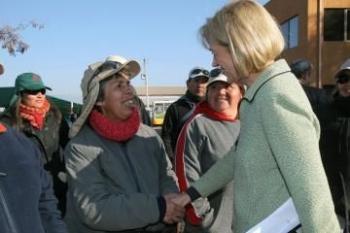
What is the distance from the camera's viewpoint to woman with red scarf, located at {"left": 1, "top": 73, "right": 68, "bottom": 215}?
439cm

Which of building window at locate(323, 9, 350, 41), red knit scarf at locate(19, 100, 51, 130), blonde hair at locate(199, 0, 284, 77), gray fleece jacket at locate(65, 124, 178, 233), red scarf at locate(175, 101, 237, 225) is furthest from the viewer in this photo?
building window at locate(323, 9, 350, 41)

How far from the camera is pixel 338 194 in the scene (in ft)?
13.8

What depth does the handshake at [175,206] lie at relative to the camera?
265 centimetres

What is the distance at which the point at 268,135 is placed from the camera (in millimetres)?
1930

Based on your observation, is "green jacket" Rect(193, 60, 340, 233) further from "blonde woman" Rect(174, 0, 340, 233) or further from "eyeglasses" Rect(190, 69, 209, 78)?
"eyeglasses" Rect(190, 69, 209, 78)

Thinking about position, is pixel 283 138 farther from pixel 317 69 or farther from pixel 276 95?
pixel 317 69

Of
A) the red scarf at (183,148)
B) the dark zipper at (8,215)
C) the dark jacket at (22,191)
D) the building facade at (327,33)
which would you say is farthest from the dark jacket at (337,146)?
the building facade at (327,33)

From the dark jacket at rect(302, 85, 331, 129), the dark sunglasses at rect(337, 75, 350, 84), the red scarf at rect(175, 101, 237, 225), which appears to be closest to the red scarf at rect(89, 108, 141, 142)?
the red scarf at rect(175, 101, 237, 225)

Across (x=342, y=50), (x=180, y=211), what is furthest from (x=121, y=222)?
(x=342, y=50)

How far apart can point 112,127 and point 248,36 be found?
1043 millimetres

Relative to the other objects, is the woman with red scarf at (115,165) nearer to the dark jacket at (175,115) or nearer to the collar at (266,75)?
the collar at (266,75)

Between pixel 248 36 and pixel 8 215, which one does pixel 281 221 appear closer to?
pixel 248 36

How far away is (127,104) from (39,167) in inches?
28.9

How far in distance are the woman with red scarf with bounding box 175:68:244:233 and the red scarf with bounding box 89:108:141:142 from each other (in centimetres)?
88
